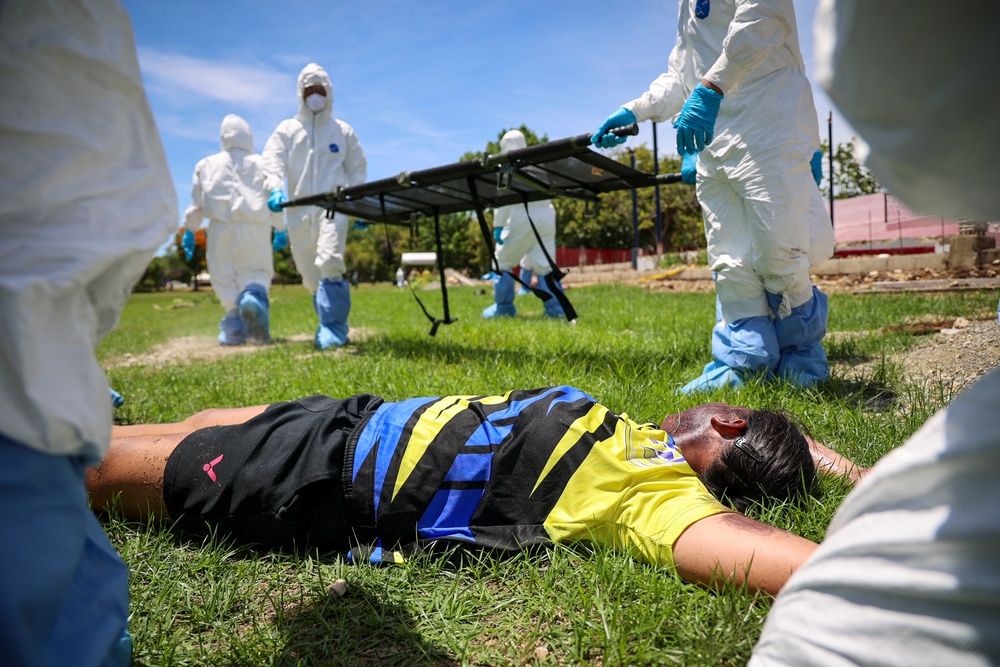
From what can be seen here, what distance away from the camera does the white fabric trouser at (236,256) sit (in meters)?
7.09

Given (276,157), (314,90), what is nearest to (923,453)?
(276,157)

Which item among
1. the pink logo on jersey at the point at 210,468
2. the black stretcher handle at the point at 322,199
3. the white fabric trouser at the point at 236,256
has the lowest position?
the pink logo on jersey at the point at 210,468

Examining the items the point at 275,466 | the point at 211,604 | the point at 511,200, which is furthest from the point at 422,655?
the point at 511,200

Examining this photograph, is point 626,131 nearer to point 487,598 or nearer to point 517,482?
point 517,482

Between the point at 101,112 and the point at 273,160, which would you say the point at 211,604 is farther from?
the point at 273,160

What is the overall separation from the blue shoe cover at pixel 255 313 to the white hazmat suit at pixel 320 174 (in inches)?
48.5

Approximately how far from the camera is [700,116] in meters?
2.87

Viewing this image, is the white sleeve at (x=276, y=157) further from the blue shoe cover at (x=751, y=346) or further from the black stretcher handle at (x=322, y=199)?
the blue shoe cover at (x=751, y=346)

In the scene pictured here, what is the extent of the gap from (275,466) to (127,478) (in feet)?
1.67

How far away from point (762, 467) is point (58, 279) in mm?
1767

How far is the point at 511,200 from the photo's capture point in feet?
16.0

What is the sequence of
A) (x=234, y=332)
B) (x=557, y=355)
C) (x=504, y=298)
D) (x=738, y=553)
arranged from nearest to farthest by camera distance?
(x=738, y=553) → (x=557, y=355) → (x=234, y=332) → (x=504, y=298)

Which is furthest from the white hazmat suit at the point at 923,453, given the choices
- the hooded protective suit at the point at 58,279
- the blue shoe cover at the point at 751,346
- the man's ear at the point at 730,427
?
the blue shoe cover at the point at 751,346

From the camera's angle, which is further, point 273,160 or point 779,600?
point 273,160
